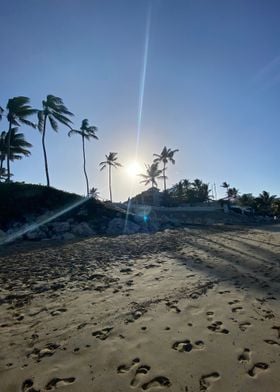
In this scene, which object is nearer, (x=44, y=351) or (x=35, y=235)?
(x=44, y=351)

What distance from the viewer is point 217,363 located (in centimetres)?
368

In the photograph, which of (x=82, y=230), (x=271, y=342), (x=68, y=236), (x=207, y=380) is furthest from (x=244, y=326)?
(x=82, y=230)

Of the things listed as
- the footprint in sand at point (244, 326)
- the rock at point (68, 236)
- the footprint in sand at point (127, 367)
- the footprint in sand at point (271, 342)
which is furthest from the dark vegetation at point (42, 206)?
the footprint in sand at point (271, 342)

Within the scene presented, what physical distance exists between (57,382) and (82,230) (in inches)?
773

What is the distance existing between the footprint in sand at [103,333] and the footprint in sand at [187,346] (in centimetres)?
120

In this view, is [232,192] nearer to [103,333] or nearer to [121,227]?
[121,227]

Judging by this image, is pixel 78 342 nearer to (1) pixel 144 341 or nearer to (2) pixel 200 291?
(1) pixel 144 341

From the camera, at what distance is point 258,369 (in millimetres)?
3520

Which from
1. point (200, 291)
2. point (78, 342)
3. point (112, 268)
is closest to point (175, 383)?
point (78, 342)

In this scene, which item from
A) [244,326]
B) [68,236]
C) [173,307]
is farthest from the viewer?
[68,236]

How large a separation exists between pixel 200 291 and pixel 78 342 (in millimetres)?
3482

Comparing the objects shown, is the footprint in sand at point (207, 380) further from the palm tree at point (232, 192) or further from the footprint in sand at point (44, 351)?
the palm tree at point (232, 192)

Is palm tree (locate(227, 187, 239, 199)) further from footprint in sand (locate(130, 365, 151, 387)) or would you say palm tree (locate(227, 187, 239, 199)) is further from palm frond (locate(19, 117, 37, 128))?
footprint in sand (locate(130, 365, 151, 387))

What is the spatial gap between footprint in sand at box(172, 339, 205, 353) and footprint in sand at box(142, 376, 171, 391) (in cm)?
70
